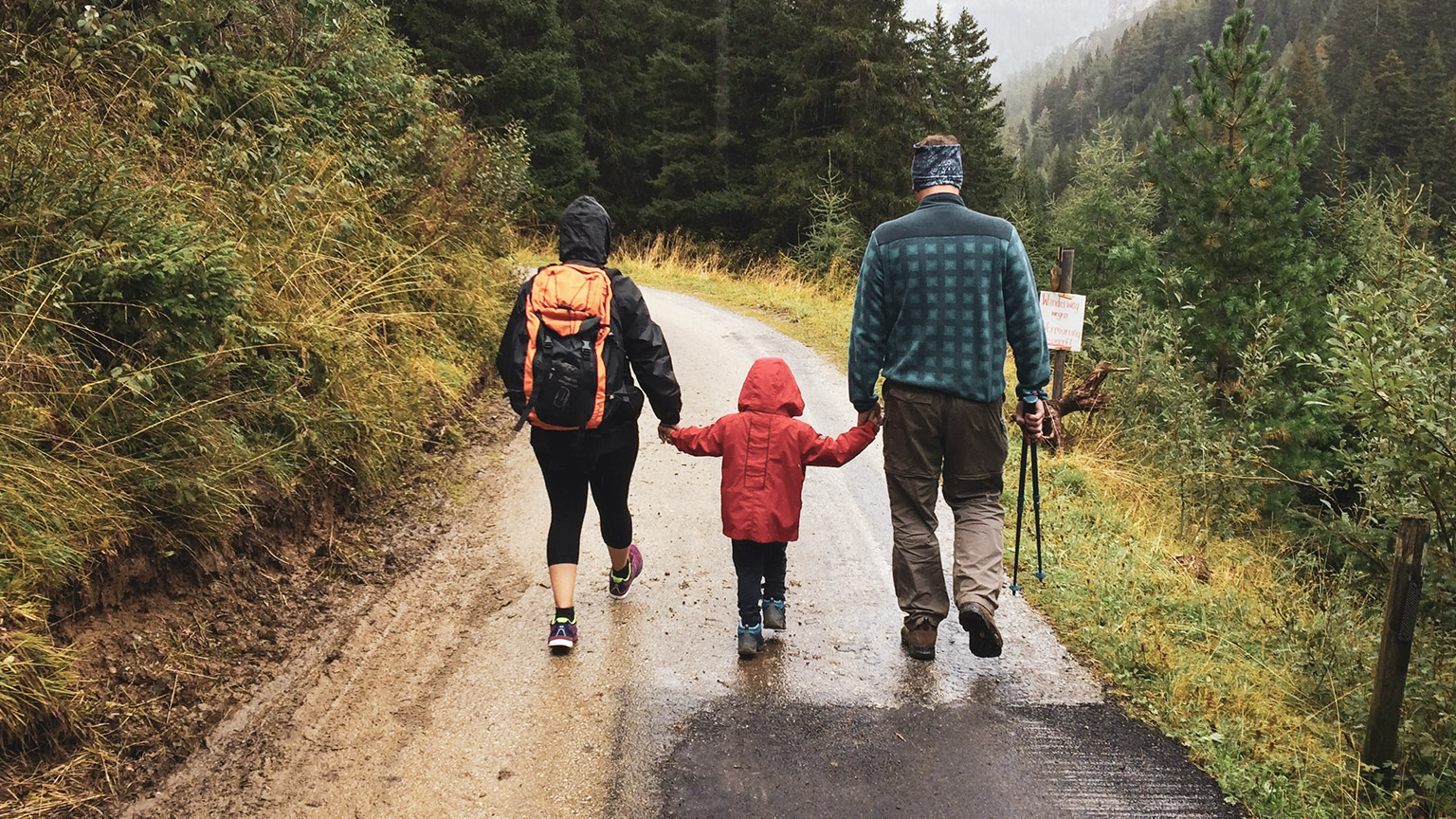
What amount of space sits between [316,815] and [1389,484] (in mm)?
5173

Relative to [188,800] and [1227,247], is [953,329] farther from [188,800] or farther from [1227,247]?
[1227,247]

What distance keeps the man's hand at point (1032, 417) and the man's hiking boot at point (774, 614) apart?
1.48 metres

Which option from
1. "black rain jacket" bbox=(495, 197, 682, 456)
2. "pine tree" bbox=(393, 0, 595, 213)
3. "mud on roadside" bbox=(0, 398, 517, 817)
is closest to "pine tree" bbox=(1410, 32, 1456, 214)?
"pine tree" bbox=(393, 0, 595, 213)

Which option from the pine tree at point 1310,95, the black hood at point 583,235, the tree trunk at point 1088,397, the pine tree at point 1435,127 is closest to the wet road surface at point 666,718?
the black hood at point 583,235

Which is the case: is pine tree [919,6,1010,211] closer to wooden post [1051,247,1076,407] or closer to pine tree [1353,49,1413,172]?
wooden post [1051,247,1076,407]

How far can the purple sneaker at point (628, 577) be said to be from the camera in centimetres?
469

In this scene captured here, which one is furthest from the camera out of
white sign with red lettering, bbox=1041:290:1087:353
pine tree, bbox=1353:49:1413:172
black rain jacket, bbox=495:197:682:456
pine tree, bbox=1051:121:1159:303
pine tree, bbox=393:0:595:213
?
pine tree, bbox=1353:49:1413:172

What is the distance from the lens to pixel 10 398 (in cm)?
341

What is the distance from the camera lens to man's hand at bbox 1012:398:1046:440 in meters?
4.06

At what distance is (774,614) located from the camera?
13.8ft

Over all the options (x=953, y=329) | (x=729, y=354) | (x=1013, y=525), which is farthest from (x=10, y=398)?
(x=729, y=354)

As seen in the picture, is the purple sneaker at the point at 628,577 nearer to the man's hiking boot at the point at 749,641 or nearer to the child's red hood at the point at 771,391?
the man's hiking boot at the point at 749,641

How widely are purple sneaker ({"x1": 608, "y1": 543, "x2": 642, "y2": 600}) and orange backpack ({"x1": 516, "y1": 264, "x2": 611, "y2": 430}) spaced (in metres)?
1.16

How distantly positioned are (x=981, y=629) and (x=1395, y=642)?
1.52 meters
